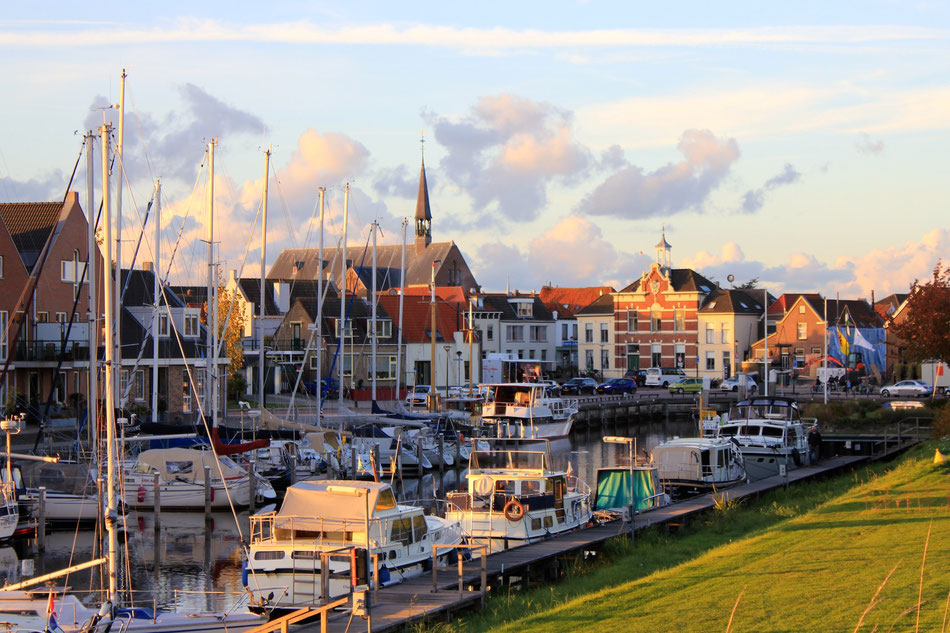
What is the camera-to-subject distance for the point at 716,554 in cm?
2442

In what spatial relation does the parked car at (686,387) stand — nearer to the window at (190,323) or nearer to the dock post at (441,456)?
the dock post at (441,456)

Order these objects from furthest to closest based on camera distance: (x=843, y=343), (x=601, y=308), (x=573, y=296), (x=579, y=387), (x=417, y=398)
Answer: (x=573, y=296)
(x=601, y=308)
(x=843, y=343)
(x=579, y=387)
(x=417, y=398)

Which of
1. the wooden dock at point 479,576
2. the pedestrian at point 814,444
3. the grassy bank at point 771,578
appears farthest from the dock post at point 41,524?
the pedestrian at point 814,444

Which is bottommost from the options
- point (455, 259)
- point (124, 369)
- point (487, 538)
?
point (487, 538)

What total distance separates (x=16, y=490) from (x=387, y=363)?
54.2 meters

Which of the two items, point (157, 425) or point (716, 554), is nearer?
point (716, 554)

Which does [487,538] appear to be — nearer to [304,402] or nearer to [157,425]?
[157,425]

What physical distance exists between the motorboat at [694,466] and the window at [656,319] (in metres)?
68.0

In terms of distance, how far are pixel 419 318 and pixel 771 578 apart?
249 ft

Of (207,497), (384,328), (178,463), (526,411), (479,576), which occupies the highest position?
(384,328)

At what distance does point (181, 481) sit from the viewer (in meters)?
40.6

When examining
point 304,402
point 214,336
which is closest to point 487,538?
point 214,336

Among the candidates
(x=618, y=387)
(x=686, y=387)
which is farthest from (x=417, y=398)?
(x=686, y=387)

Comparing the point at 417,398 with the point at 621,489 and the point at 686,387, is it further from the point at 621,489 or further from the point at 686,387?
the point at 621,489
